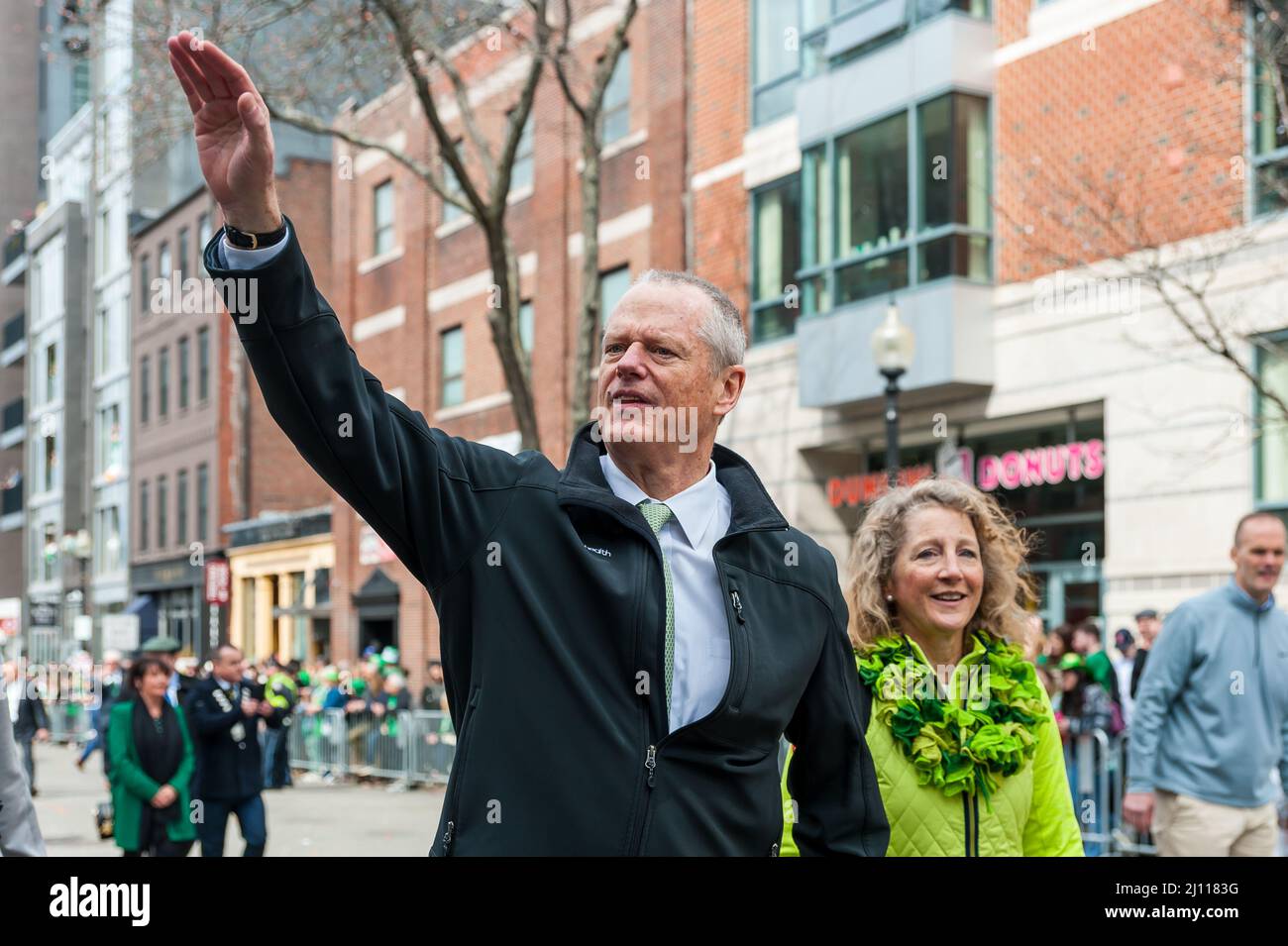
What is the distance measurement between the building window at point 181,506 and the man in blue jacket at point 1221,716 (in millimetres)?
41043

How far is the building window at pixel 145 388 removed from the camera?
48.3 m

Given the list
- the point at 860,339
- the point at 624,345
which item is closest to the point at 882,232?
the point at 860,339

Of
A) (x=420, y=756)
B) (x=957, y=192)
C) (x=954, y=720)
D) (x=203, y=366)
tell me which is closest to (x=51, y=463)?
(x=203, y=366)

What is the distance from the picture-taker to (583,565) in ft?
8.73

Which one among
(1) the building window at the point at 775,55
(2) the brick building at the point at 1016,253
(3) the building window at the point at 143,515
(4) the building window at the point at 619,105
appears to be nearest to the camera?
(2) the brick building at the point at 1016,253

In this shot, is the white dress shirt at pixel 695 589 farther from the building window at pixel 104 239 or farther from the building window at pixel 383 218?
the building window at pixel 104 239

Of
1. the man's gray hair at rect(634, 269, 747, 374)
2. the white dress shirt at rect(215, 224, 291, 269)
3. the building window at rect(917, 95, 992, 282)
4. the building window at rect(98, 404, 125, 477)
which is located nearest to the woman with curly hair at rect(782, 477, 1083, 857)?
the man's gray hair at rect(634, 269, 747, 374)

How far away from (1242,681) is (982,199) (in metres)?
12.1

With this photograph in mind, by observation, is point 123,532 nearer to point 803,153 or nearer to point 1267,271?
point 803,153

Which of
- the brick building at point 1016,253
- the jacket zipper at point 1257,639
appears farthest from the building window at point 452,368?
the jacket zipper at point 1257,639

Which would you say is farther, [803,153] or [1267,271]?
[803,153]

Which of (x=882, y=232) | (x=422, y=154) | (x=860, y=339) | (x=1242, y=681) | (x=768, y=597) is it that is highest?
(x=422, y=154)

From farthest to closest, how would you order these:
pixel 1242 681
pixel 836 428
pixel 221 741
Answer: pixel 836 428 → pixel 221 741 → pixel 1242 681

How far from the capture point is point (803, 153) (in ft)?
68.4
